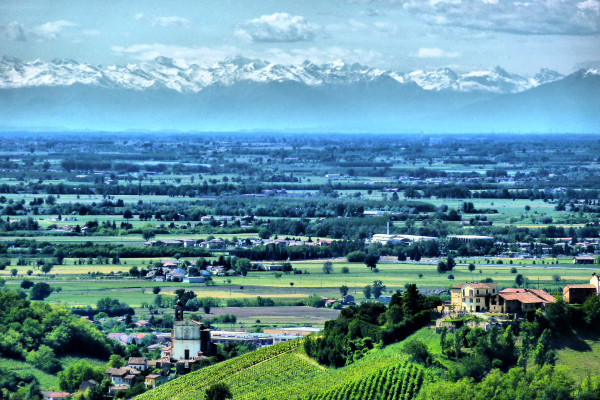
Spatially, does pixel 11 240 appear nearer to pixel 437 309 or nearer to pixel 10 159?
pixel 437 309

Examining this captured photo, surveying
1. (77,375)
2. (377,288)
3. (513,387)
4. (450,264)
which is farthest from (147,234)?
(513,387)

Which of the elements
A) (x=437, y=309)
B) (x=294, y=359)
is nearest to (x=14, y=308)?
(x=294, y=359)

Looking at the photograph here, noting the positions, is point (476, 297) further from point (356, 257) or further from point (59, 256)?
point (59, 256)

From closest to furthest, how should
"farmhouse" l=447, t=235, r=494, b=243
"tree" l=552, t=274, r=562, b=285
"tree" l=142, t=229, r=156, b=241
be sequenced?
"tree" l=552, t=274, r=562, b=285 → "farmhouse" l=447, t=235, r=494, b=243 → "tree" l=142, t=229, r=156, b=241

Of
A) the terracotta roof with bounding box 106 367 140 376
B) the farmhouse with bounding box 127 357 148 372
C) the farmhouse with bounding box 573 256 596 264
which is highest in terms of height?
the terracotta roof with bounding box 106 367 140 376

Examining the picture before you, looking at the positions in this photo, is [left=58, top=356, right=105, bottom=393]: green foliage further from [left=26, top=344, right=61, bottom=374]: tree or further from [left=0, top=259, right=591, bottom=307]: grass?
[left=0, top=259, right=591, bottom=307]: grass

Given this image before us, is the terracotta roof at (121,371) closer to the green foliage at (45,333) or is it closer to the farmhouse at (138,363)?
the farmhouse at (138,363)

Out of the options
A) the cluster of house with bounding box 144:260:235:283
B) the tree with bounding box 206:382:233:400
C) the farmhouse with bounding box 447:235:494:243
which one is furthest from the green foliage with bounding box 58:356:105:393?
the farmhouse with bounding box 447:235:494:243

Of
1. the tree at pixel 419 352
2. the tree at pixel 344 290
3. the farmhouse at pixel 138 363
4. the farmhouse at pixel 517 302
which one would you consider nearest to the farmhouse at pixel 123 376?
the farmhouse at pixel 138 363
